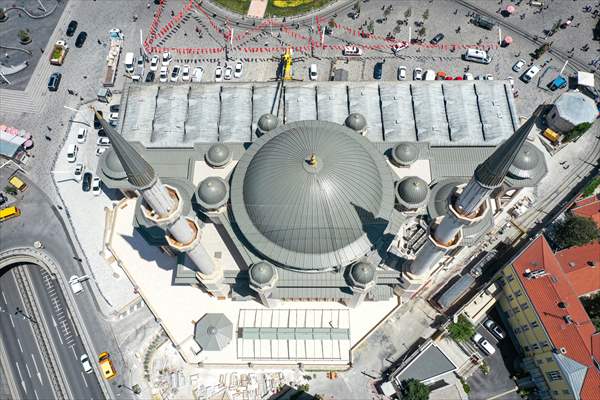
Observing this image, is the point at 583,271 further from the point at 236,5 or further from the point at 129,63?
the point at 129,63

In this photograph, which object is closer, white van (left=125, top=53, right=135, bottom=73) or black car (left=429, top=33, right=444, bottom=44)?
white van (left=125, top=53, right=135, bottom=73)

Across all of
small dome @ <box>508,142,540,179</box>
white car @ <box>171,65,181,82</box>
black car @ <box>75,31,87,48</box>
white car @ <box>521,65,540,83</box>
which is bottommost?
small dome @ <box>508,142,540,179</box>

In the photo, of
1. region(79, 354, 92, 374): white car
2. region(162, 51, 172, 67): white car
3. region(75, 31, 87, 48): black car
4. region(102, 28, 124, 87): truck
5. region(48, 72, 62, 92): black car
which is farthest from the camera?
region(75, 31, 87, 48): black car

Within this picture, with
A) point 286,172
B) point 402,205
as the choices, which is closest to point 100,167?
point 286,172

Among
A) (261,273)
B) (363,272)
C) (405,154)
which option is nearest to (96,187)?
(261,273)

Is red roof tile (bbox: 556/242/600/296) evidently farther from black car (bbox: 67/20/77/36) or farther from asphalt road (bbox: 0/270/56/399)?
black car (bbox: 67/20/77/36)

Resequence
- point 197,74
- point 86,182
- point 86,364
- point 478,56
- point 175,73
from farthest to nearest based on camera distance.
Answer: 1. point 175,73
2. point 197,74
3. point 478,56
4. point 86,182
5. point 86,364

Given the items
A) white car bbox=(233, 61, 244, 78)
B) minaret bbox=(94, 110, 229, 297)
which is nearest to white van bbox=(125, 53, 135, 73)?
white car bbox=(233, 61, 244, 78)
